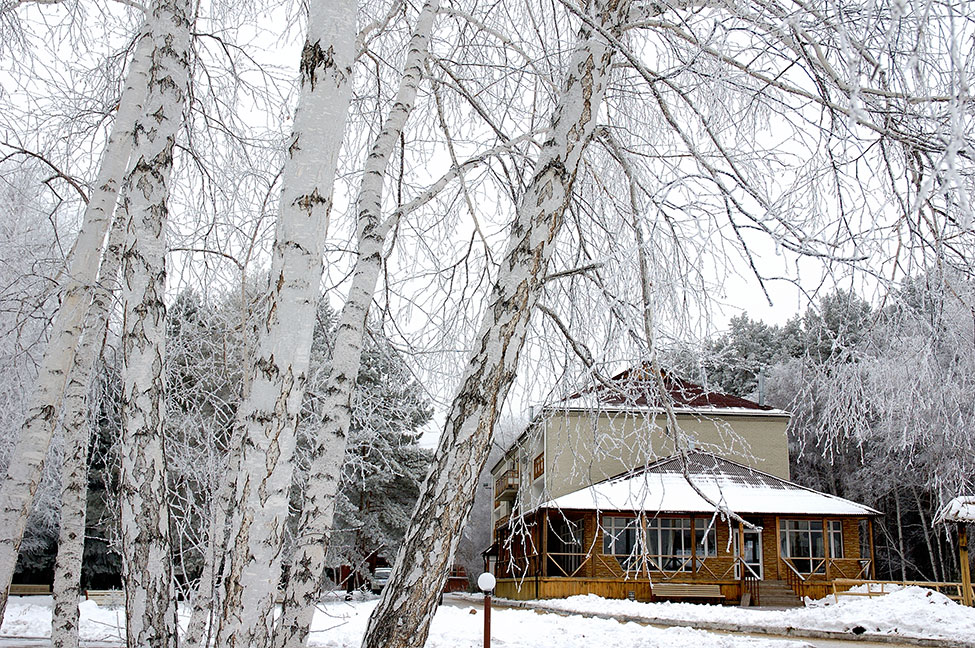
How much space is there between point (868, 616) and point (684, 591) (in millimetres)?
6914

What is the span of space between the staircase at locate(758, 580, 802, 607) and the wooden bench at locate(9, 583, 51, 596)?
23.0 metres

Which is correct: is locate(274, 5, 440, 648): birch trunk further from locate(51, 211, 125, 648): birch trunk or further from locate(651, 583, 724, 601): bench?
locate(651, 583, 724, 601): bench

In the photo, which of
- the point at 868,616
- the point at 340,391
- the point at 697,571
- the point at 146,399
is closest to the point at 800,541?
the point at 697,571

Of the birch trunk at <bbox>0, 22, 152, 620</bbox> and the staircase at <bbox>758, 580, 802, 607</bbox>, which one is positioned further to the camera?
the staircase at <bbox>758, 580, 802, 607</bbox>

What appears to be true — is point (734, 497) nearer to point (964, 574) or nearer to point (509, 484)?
point (964, 574)

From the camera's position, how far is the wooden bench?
86.9ft

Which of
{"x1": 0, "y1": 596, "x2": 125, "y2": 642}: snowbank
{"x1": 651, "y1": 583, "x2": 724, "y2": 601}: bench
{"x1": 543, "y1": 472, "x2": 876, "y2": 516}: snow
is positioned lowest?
{"x1": 0, "y1": 596, "x2": 125, "y2": 642}: snowbank

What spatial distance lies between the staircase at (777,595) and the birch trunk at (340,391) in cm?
2078

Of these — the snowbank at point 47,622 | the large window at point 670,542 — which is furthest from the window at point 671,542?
the snowbank at point 47,622

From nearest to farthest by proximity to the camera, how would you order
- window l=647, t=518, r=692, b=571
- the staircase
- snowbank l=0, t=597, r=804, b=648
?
snowbank l=0, t=597, r=804, b=648, the staircase, window l=647, t=518, r=692, b=571

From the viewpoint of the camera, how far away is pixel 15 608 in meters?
19.0

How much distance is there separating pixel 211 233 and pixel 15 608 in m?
18.3

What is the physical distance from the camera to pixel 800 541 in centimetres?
2431

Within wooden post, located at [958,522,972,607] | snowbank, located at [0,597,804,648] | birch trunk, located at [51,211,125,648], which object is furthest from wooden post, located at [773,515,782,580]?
birch trunk, located at [51,211,125,648]
